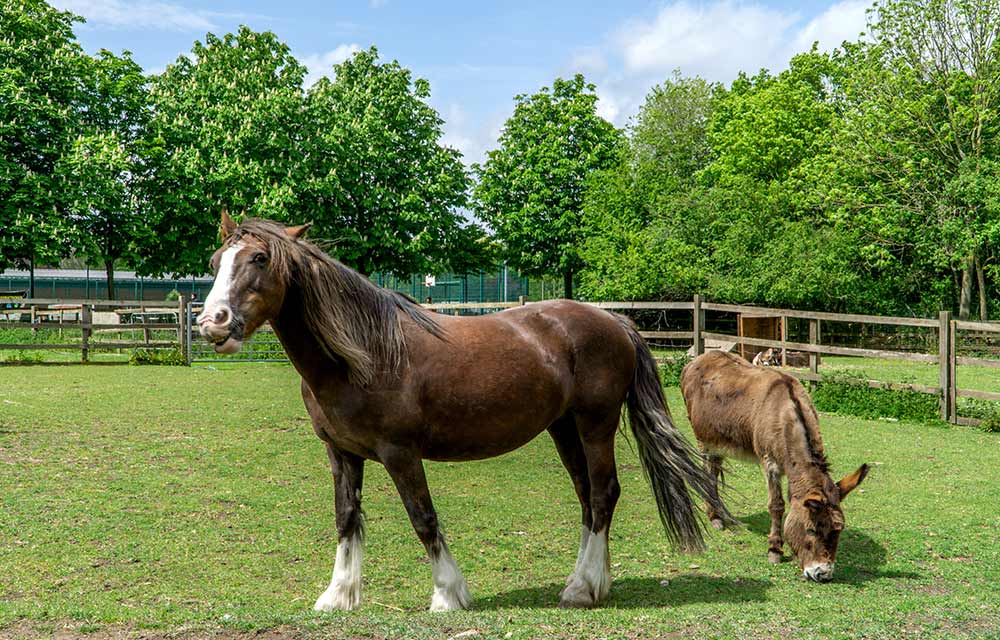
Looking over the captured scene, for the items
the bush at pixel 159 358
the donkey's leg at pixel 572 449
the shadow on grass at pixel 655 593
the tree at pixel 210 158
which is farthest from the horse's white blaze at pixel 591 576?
the tree at pixel 210 158

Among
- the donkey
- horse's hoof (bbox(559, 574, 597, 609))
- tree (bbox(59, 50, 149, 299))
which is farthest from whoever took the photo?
tree (bbox(59, 50, 149, 299))

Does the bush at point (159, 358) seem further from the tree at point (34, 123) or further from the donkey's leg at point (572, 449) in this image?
the donkey's leg at point (572, 449)

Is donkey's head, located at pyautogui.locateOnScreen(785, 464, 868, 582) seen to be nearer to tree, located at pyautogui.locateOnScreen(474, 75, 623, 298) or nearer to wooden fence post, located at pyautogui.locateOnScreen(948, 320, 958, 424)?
wooden fence post, located at pyautogui.locateOnScreen(948, 320, 958, 424)

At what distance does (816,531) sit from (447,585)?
2.61 meters

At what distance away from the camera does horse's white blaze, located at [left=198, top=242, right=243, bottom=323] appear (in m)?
3.93

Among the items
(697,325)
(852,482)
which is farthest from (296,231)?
(697,325)

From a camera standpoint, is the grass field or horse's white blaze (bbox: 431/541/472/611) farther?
horse's white blaze (bbox: 431/541/472/611)

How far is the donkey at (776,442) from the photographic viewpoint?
5480 mm

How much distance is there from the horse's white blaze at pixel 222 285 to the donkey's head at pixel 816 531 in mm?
4025

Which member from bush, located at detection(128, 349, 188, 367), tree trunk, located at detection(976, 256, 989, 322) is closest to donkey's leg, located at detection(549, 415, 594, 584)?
bush, located at detection(128, 349, 188, 367)

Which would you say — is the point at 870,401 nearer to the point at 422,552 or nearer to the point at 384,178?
the point at 422,552

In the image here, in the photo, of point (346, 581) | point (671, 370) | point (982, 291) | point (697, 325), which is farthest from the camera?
point (982, 291)

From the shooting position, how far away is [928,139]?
28.3m

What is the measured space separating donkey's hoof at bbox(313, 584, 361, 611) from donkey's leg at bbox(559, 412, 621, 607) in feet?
4.00
